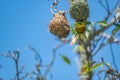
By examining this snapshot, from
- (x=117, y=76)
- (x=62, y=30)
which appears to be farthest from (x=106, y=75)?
(x=62, y=30)

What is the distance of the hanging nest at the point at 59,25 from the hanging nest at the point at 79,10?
0.97 ft

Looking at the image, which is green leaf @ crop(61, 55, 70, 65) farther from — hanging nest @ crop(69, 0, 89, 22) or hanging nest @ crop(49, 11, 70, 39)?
hanging nest @ crop(49, 11, 70, 39)

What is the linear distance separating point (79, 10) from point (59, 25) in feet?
1.34

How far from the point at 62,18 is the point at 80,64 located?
6.35 ft

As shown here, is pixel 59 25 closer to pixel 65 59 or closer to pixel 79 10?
pixel 79 10

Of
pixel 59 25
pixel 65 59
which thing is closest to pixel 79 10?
pixel 59 25

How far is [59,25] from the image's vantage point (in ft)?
10.2

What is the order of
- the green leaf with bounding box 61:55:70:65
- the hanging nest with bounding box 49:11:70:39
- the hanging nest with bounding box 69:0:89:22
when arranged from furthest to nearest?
the hanging nest with bounding box 49:11:70:39
the hanging nest with bounding box 69:0:89:22
the green leaf with bounding box 61:55:70:65

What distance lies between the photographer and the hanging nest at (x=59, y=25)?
300 cm

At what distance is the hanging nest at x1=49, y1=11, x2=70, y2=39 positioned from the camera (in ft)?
9.85

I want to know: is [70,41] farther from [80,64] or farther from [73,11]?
[80,64]

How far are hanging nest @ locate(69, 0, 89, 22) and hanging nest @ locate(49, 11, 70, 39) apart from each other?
0.29 meters

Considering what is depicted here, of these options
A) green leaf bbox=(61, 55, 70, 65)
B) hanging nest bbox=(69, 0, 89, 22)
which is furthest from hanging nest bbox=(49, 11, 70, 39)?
green leaf bbox=(61, 55, 70, 65)

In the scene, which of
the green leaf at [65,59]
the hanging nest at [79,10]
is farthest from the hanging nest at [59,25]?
the green leaf at [65,59]
